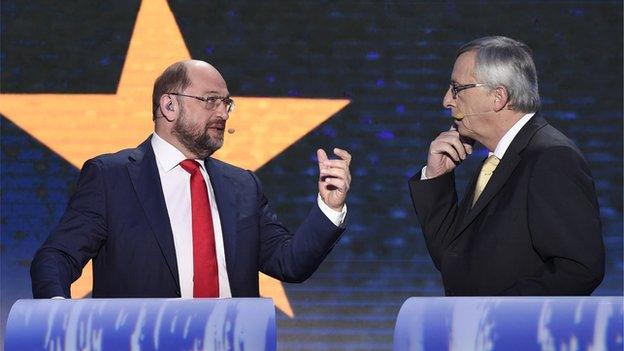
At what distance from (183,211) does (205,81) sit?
353 millimetres

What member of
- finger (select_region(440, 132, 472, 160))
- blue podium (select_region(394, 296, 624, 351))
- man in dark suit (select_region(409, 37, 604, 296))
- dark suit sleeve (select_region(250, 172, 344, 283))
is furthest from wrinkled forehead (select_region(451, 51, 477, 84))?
blue podium (select_region(394, 296, 624, 351))

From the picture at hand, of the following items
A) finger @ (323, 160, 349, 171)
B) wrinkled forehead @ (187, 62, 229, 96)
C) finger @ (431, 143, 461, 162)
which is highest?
wrinkled forehead @ (187, 62, 229, 96)

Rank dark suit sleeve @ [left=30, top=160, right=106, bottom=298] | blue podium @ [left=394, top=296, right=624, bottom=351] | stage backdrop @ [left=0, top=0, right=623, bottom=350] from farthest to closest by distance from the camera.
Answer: stage backdrop @ [left=0, top=0, right=623, bottom=350] < dark suit sleeve @ [left=30, top=160, right=106, bottom=298] < blue podium @ [left=394, top=296, right=624, bottom=351]

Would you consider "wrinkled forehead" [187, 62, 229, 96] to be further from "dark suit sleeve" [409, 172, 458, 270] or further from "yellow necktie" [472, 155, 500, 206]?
"yellow necktie" [472, 155, 500, 206]

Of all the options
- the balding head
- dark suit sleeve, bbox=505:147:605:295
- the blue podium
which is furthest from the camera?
the balding head

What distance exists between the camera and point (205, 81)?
2.57m

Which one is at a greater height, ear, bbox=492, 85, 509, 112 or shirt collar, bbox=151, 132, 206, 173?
ear, bbox=492, 85, 509, 112

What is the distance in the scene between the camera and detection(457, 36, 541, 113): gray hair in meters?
2.23

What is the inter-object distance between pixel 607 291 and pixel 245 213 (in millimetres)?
1536

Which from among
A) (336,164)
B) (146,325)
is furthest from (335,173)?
(146,325)

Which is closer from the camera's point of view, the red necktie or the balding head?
the red necktie

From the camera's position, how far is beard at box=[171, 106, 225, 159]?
2525 millimetres

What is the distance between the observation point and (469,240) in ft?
6.91

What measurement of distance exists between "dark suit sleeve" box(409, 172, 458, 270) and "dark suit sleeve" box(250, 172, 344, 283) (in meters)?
0.20
